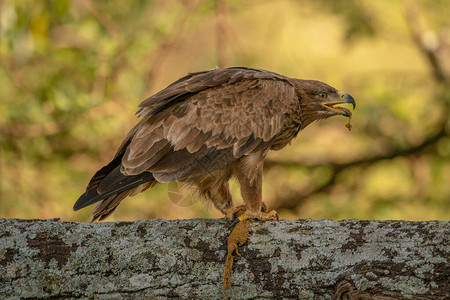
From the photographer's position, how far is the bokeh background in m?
7.89

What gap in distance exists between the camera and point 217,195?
4789 millimetres

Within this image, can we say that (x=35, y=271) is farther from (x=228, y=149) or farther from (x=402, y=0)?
(x=402, y=0)

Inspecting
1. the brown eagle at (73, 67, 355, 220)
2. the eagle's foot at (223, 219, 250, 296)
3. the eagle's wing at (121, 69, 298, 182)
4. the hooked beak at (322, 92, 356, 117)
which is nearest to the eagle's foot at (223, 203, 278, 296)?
the eagle's foot at (223, 219, 250, 296)

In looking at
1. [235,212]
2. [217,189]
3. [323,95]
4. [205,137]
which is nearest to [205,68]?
[323,95]

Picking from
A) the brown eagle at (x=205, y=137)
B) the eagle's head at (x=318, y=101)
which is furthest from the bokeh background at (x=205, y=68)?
the brown eagle at (x=205, y=137)

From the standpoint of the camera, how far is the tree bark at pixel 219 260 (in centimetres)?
291

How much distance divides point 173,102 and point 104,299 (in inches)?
70.9

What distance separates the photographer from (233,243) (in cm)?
314

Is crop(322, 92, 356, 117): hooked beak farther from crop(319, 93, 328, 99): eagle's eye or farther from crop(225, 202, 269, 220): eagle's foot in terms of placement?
crop(225, 202, 269, 220): eagle's foot

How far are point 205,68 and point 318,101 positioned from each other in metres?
3.30

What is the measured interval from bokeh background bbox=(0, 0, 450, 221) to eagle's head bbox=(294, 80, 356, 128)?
9.51 feet

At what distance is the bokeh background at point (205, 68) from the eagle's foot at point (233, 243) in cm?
415

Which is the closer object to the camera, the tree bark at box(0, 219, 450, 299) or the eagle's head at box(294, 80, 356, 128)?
the tree bark at box(0, 219, 450, 299)

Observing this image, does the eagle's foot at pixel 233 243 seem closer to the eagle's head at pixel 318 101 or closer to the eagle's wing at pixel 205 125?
the eagle's wing at pixel 205 125
